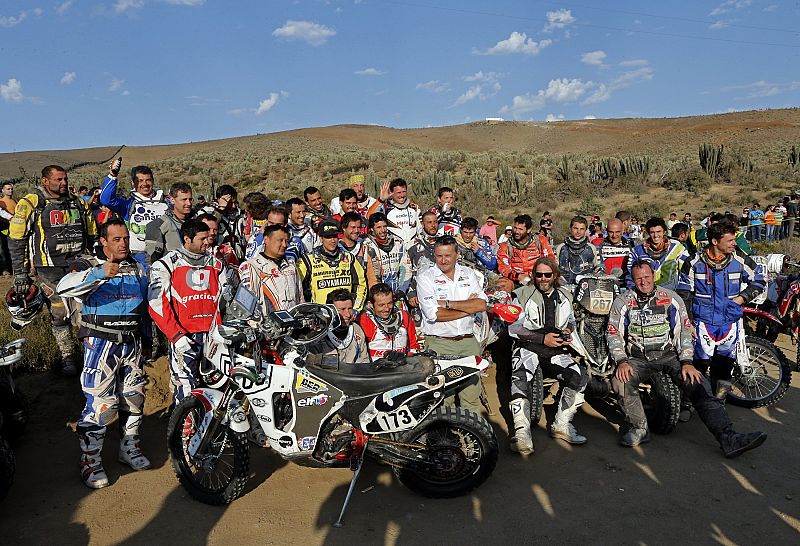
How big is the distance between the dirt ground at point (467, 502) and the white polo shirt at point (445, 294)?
4.17 ft

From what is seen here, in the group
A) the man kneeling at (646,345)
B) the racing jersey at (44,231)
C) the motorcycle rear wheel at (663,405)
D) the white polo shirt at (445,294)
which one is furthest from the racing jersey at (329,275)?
the motorcycle rear wheel at (663,405)

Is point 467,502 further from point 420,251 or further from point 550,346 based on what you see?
point 420,251

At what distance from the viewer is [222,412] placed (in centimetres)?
402

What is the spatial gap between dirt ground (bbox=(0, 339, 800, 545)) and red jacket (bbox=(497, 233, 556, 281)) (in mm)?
2902

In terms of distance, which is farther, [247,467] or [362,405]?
[247,467]

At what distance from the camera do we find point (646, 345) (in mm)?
5434

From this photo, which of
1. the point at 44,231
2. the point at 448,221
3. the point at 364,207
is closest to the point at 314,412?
the point at 44,231

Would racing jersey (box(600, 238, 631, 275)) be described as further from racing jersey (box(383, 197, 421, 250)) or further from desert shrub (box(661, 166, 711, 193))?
desert shrub (box(661, 166, 711, 193))

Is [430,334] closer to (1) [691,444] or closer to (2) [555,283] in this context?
(2) [555,283]

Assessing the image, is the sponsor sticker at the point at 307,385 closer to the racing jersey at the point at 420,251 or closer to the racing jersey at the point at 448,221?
the racing jersey at the point at 420,251

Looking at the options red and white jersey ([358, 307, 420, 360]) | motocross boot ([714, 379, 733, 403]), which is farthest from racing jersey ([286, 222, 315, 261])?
motocross boot ([714, 379, 733, 403])

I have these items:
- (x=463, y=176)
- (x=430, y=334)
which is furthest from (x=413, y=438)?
(x=463, y=176)

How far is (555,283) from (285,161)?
130 feet

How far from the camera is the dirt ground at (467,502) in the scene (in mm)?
3877
